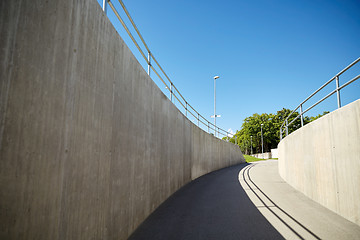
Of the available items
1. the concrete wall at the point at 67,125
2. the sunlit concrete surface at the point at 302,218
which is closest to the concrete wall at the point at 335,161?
the sunlit concrete surface at the point at 302,218

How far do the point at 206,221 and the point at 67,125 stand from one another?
4.09m

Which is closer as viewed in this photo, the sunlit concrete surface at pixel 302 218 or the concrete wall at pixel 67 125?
the concrete wall at pixel 67 125

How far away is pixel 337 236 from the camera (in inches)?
164

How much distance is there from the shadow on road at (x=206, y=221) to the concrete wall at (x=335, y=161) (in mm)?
1904

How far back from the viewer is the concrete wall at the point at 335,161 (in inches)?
189

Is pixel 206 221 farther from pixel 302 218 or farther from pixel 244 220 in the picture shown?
pixel 302 218

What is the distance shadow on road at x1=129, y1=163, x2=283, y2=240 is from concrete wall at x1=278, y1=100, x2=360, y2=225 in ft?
6.25

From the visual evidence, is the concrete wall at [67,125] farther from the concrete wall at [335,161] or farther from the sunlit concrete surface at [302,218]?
the concrete wall at [335,161]

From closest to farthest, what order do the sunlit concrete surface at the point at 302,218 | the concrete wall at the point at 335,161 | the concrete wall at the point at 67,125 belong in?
1. the concrete wall at the point at 67,125
2. the sunlit concrete surface at the point at 302,218
3. the concrete wall at the point at 335,161

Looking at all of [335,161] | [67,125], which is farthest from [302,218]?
[67,125]

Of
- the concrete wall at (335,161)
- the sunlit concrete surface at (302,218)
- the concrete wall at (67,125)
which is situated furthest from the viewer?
the concrete wall at (335,161)

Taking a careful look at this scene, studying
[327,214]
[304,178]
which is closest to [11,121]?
[327,214]

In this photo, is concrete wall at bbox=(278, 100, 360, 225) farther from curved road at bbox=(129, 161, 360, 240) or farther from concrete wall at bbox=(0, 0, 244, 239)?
concrete wall at bbox=(0, 0, 244, 239)

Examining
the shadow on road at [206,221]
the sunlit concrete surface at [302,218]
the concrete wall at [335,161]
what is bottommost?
the shadow on road at [206,221]
